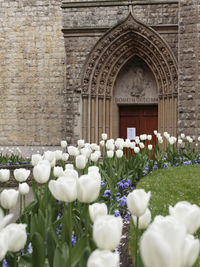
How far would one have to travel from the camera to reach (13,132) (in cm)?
A: 1316

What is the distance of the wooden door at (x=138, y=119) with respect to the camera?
39.9 feet

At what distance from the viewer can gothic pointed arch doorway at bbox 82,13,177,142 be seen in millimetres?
10688

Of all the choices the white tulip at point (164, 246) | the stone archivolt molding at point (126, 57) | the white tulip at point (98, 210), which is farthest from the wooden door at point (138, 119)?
the white tulip at point (164, 246)

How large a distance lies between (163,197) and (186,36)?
697 cm

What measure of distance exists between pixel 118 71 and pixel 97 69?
83 cm

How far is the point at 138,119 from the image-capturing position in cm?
1223

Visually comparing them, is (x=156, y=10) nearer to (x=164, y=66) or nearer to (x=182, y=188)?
(x=164, y=66)

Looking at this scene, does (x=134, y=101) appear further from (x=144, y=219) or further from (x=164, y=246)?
(x=164, y=246)

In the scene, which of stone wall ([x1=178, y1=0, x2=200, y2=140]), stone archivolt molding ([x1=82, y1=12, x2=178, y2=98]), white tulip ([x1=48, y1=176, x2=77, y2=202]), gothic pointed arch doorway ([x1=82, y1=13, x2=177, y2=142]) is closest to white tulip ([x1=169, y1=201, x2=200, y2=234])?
white tulip ([x1=48, y1=176, x2=77, y2=202])

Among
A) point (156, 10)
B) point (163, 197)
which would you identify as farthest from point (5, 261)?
point (156, 10)

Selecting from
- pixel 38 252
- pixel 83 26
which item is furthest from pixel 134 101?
pixel 38 252

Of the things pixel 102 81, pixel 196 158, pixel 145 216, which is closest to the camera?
pixel 145 216

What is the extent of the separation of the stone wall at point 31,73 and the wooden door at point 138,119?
2.34 meters

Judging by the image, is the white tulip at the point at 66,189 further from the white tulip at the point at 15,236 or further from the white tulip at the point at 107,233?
the white tulip at the point at 107,233
